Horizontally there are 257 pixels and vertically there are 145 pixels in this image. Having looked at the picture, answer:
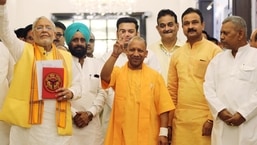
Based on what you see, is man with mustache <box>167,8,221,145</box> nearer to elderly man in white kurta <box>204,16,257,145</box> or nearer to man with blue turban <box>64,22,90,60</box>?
elderly man in white kurta <box>204,16,257,145</box>

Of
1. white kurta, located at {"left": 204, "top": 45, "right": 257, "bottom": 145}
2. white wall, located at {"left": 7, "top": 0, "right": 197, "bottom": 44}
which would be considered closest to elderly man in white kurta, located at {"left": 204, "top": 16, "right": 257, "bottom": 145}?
white kurta, located at {"left": 204, "top": 45, "right": 257, "bottom": 145}

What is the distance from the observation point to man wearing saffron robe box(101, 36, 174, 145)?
3.27 metres

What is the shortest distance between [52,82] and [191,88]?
1053mm

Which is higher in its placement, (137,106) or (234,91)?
(234,91)

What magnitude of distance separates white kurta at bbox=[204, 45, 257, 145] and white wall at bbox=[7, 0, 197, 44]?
218 inches

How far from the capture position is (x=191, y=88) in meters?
3.41

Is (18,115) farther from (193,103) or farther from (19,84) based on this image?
(193,103)

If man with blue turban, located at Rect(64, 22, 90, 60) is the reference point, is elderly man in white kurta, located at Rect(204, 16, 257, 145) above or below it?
below

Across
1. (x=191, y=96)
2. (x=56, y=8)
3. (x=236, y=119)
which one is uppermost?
(x=56, y=8)

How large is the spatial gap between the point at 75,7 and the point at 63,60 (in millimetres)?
5847

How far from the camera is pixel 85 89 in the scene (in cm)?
370

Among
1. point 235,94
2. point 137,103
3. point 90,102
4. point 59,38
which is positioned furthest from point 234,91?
point 59,38

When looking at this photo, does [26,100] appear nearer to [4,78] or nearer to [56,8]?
[4,78]

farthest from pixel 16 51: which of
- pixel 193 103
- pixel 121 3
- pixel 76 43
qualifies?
pixel 121 3
